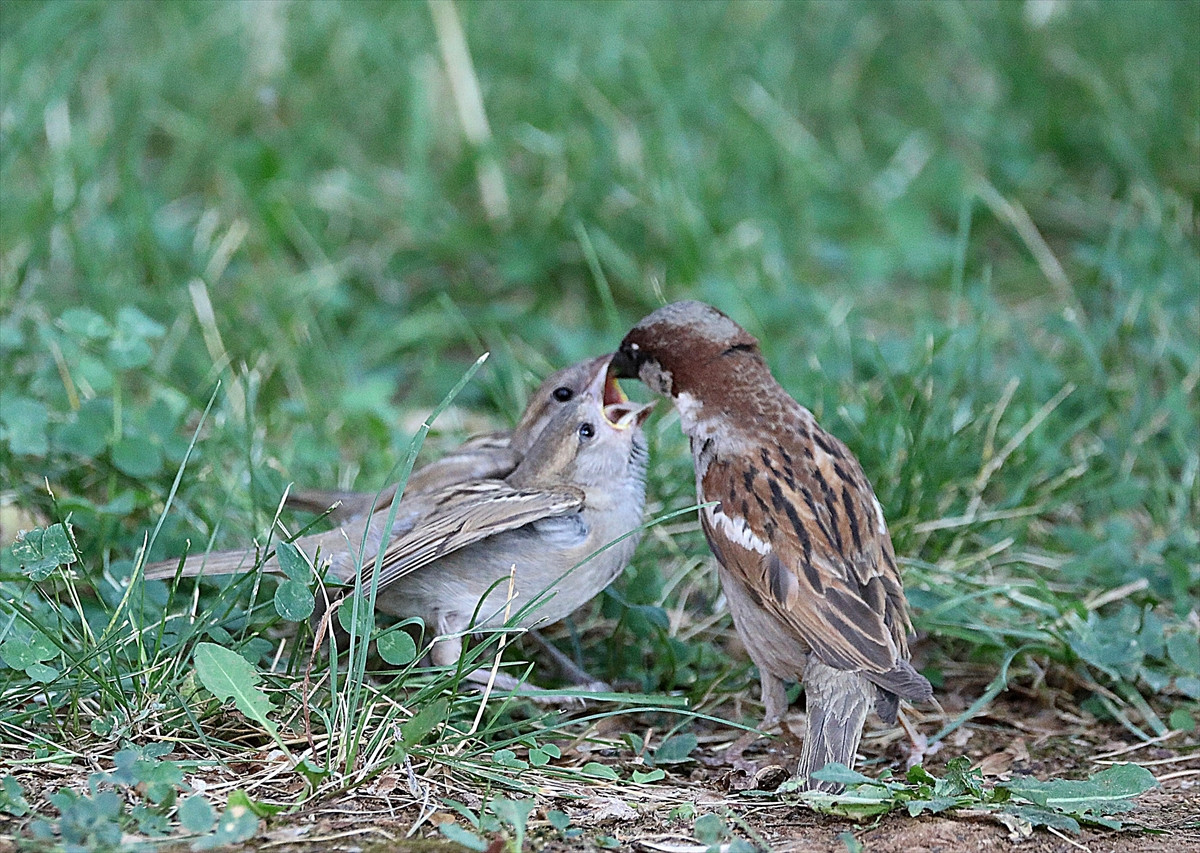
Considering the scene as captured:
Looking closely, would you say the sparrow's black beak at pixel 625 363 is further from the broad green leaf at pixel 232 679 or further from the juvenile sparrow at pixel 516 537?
the broad green leaf at pixel 232 679

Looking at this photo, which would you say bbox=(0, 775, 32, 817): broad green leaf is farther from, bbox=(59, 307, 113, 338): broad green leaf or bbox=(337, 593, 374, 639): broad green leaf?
bbox=(59, 307, 113, 338): broad green leaf

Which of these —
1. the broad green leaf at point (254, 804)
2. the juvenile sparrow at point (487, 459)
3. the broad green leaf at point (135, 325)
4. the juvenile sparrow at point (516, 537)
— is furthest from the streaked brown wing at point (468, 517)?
the broad green leaf at point (135, 325)

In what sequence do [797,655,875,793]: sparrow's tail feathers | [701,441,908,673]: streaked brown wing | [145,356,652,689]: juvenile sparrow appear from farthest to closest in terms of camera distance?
[145,356,652,689]: juvenile sparrow
[701,441,908,673]: streaked brown wing
[797,655,875,793]: sparrow's tail feathers

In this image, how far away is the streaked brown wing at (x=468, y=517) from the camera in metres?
3.69

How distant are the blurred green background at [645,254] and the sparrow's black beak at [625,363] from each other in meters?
0.50

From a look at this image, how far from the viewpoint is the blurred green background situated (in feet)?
14.2

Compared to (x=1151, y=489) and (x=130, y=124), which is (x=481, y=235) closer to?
(x=130, y=124)

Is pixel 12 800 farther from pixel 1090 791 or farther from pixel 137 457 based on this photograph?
pixel 1090 791

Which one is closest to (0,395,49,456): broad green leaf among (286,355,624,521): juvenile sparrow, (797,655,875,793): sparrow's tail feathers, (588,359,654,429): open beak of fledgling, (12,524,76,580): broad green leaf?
(286,355,624,521): juvenile sparrow

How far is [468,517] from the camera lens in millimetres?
3775

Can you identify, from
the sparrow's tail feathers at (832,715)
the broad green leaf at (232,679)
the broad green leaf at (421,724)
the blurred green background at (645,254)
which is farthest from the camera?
the blurred green background at (645,254)

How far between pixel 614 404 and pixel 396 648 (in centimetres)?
121

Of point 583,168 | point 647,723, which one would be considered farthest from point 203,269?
point 647,723

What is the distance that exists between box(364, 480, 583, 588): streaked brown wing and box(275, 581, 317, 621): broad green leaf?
29cm
